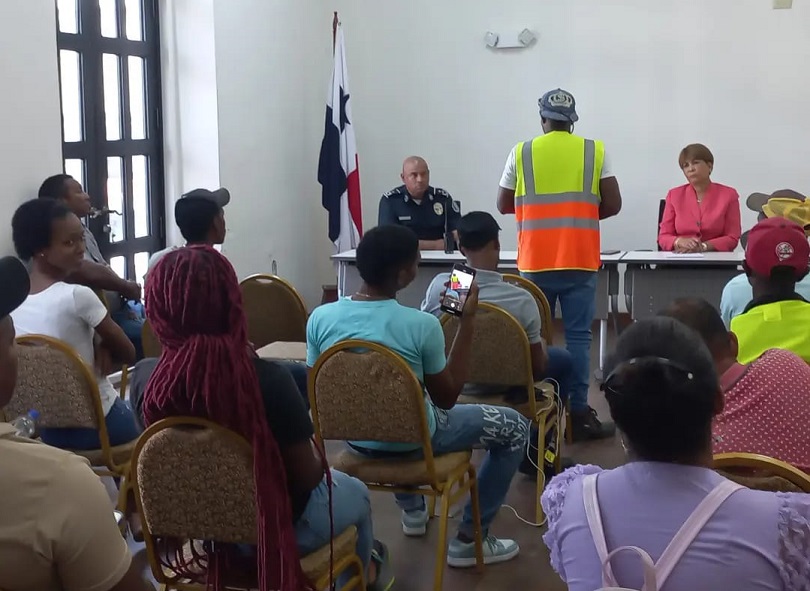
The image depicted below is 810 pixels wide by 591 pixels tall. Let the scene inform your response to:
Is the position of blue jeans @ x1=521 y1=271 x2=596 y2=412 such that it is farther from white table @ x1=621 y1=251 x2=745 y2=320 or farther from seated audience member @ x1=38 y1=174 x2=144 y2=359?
seated audience member @ x1=38 y1=174 x2=144 y2=359

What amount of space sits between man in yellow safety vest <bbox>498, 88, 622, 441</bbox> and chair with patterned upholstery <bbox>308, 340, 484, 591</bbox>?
164cm

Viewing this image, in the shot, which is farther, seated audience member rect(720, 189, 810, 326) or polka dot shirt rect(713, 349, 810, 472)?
seated audience member rect(720, 189, 810, 326)

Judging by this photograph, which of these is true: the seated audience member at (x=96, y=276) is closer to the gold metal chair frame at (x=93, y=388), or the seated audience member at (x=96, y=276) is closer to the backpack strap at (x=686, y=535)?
the gold metal chair frame at (x=93, y=388)

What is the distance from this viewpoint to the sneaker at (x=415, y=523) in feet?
10.5

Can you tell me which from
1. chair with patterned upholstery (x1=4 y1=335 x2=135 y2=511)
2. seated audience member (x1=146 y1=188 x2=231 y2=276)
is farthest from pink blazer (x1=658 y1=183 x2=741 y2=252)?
chair with patterned upholstery (x1=4 y1=335 x2=135 y2=511)

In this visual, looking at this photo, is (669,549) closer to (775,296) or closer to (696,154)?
(775,296)

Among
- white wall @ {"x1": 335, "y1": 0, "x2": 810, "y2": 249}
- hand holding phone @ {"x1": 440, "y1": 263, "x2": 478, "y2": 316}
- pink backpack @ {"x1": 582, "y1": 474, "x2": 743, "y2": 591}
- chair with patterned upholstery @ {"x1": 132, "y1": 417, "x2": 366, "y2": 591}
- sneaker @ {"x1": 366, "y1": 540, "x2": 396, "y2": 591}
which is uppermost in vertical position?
white wall @ {"x1": 335, "y1": 0, "x2": 810, "y2": 249}

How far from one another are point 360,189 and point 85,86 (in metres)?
2.78

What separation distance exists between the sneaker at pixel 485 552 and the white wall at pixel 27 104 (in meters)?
2.43

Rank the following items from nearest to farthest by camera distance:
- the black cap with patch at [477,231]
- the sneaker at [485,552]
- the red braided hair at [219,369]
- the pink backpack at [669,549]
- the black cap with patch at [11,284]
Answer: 1. the pink backpack at [669,549]
2. the black cap with patch at [11,284]
3. the red braided hair at [219,369]
4. the sneaker at [485,552]
5. the black cap with patch at [477,231]

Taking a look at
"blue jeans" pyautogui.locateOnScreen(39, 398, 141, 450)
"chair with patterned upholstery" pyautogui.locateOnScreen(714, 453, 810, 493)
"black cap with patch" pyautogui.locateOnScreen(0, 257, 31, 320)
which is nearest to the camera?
"black cap with patch" pyautogui.locateOnScreen(0, 257, 31, 320)

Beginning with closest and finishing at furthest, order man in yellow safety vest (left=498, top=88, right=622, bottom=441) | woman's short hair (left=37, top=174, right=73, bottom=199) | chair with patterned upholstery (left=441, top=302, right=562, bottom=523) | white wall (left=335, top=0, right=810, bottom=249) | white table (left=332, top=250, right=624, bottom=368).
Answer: chair with patterned upholstery (left=441, top=302, right=562, bottom=523) → man in yellow safety vest (left=498, top=88, right=622, bottom=441) → woman's short hair (left=37, top=174, right=73, bottom=199) → white table (left=332, top=250, right=624, bottom=368) → white wall (left=335, top=0, right=810, bottom=249)

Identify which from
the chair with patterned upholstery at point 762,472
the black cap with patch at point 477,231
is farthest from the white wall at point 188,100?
the chair with patterned upholstery at point 762,472

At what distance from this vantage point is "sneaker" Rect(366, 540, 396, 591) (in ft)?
8.59
